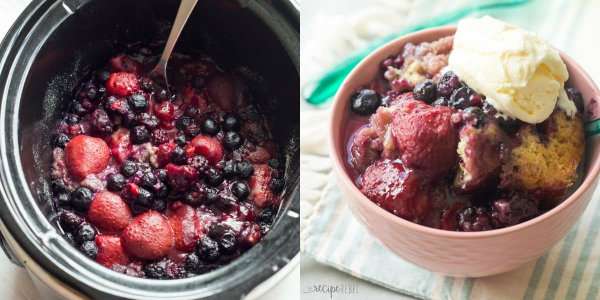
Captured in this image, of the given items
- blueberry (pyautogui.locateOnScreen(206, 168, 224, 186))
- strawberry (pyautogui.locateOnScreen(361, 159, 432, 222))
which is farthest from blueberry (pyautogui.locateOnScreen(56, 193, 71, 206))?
strawberry (pyautogui.locateOnScreen(361, 159, 432, 222))

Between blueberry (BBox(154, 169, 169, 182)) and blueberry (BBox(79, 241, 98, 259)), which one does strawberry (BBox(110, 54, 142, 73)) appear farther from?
blueberry (BBox(79, 241, 98, 259))

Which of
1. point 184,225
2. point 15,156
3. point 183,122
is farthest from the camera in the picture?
point 183,122

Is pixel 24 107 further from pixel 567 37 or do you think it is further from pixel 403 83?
pixel 567 37

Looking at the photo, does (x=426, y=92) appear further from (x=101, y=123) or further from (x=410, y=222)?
(x=101, y=123)

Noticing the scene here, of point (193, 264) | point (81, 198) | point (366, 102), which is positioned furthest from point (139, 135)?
point (366, 102)

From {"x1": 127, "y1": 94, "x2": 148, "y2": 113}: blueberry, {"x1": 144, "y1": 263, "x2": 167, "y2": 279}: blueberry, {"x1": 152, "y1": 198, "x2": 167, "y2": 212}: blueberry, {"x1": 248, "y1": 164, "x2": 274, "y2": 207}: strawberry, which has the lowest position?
{"x1": 248, "y1": 164, "x2": 274, "y2": 207}: strawberry

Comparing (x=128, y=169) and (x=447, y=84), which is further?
(x=128, y=169)

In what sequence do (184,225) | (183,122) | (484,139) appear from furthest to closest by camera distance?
(183,122), (184,225), (484,139)
